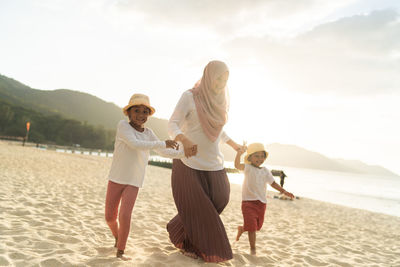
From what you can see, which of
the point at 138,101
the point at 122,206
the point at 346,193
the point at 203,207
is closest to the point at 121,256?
the point at 122,206

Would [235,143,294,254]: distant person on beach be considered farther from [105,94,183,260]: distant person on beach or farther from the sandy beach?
[105,94,183,260]: distant person on beach

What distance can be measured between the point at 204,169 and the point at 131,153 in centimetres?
84

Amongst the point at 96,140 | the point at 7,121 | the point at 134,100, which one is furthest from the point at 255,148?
the point at 96,140

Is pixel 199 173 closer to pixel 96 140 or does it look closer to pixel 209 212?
pixel 209 212

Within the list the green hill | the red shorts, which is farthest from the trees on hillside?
the red shorts

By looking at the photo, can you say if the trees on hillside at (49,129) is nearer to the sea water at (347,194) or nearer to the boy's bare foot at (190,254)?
the sea water at (347,194)

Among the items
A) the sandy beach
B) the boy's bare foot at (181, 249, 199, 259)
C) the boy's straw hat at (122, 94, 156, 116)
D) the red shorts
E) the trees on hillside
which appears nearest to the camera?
the sandy beach

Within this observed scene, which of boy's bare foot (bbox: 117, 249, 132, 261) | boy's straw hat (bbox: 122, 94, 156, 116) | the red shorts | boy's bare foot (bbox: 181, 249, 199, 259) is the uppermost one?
boy's straw hat (bbox: 122, 94, 156, 116)

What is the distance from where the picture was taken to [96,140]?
9300cm

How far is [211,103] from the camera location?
2.99 m

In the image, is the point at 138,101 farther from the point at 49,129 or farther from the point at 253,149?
the point at 49,129

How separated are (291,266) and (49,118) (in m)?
98.5

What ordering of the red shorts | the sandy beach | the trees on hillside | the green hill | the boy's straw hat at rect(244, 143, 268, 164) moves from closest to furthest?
the sandy beach < the red shorts < the boy's straw hat at rect(244, 143, 268, 164) < the trees on hillside < the green hill

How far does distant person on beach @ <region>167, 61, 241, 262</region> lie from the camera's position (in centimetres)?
289
